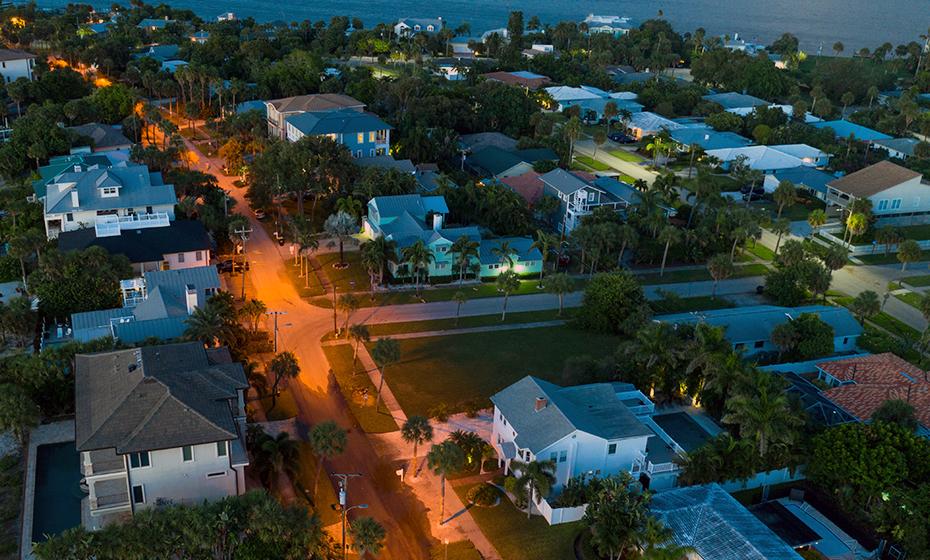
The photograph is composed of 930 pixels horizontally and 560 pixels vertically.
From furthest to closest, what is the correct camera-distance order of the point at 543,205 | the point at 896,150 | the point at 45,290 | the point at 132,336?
the point at 896,150
the point at 543,205
the point at 45,290
the point at 132,336

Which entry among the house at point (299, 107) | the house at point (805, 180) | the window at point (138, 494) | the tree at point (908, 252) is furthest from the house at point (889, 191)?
the window at point (138, 494)

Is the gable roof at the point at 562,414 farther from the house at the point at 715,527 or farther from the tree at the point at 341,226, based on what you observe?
the tree at the point at 341,226

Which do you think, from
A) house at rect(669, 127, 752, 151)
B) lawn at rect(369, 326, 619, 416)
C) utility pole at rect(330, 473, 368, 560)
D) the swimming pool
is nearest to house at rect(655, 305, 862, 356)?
lawn at rect(369, 326, 619, 416)

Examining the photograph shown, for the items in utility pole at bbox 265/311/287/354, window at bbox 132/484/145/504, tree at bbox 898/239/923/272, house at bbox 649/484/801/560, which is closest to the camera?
house at bbox 649/484/801/560

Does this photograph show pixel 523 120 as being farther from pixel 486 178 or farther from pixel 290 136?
pixel 290 136

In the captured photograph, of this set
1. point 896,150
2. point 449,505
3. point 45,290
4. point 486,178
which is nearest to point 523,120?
point 486,178

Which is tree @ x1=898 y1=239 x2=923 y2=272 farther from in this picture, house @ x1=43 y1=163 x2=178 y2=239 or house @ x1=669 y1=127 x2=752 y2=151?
house @ x1=43 y1=163 x2=178 y2=239

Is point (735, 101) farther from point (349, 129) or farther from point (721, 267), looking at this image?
point (721, 267)
